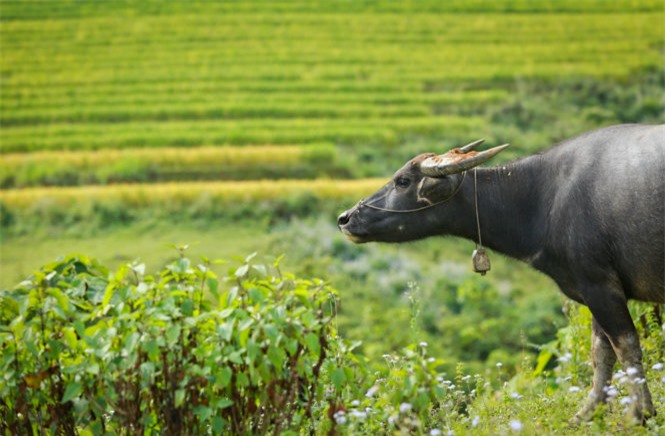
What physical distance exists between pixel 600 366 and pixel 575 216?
33.9 inches

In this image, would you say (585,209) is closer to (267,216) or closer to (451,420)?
(451,420)

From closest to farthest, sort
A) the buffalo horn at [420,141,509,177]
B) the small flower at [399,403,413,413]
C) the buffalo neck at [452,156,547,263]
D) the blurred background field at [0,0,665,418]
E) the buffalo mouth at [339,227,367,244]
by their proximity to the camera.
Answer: the small flower at [399,403,413,413] → the buffalo horn at [420,141,509,177] → the buffalo neck at [452,156,547,263] → the buffalo mouth at [339,227,367,244] → the blurred background field at [0,0,665,418]

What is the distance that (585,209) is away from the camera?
4402 millimetres

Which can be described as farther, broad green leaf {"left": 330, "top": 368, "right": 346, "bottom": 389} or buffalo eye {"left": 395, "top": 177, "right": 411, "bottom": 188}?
buffalo eye {"left": 395, "top": 177, "right": 411, "bottom": 188}

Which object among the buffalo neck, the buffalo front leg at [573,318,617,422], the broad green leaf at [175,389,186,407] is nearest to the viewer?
the broad green leaf at [175,389,186,407]

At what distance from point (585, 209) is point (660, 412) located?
1.09 metres

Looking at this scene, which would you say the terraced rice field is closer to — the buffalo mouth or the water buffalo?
the buffalo mouth

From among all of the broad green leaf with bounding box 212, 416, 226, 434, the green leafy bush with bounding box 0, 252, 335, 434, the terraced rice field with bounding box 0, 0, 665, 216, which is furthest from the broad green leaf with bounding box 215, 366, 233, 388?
the terraced rice field with bounding box 0, 0, 665, 216

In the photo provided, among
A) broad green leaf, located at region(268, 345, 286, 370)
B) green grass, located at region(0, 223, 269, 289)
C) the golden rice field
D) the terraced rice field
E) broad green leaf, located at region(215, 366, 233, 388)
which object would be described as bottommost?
green grass, located at region(0, 223, 269, 289)

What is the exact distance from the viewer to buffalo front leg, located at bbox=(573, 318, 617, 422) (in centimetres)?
464

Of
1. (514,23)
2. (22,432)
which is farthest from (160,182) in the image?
(22,432)

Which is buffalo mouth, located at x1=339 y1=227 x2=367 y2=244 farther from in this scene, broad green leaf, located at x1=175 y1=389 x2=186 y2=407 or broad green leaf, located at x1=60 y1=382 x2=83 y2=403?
broad green leaf, located at x1=60 y1=382 x2=83 y2=403

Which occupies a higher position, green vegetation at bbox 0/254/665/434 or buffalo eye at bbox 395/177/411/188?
buffalo eye at bbox 395/177/411/188

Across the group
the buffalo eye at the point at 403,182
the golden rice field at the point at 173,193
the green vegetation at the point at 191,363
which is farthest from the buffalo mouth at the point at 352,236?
the golden rice field at the point at 173,193
